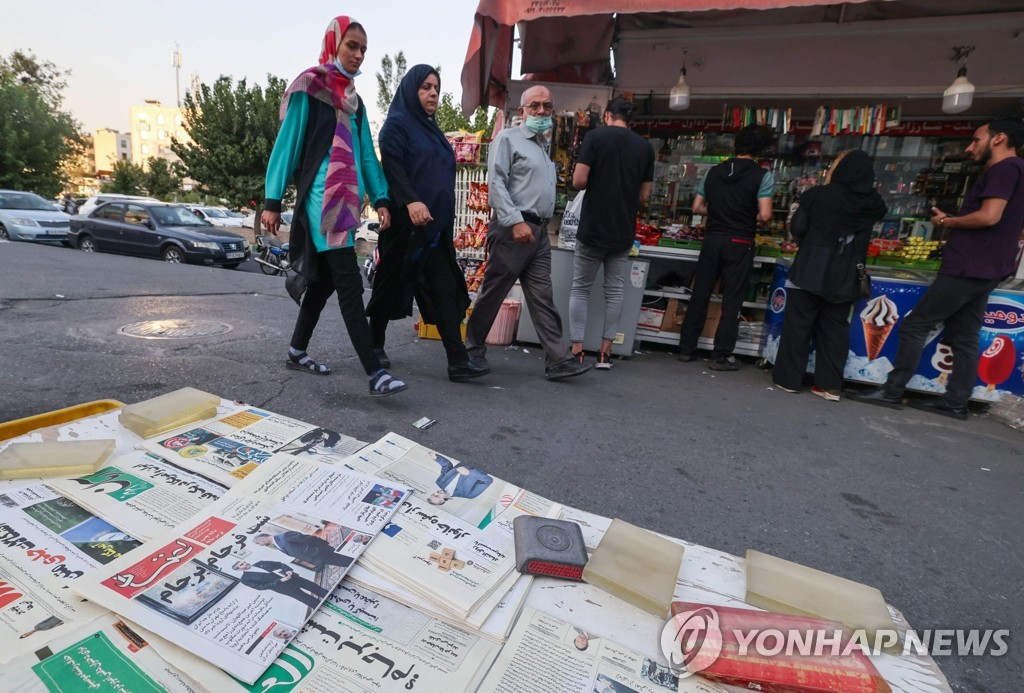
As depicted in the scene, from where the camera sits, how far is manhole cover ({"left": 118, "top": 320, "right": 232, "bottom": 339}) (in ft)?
12.7

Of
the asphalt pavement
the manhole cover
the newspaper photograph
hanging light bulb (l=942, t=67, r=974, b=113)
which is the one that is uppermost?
hanging light bulb (l=942, t=67, r=974, b=113)

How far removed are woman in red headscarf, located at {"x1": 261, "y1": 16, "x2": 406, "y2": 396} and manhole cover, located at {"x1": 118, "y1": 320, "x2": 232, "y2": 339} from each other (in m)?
1.73

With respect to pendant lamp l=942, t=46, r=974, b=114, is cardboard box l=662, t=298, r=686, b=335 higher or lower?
lower

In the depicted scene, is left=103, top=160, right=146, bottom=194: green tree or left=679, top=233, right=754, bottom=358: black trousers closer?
left=679, top=233, right=754, bottom=358: black trousers

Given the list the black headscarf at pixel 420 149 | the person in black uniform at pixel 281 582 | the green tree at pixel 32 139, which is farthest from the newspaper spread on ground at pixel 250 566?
the green tree at pixel 32 139

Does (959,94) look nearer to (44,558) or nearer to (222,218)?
(44,558)

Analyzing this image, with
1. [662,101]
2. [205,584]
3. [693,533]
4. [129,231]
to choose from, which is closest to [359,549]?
[205,584]

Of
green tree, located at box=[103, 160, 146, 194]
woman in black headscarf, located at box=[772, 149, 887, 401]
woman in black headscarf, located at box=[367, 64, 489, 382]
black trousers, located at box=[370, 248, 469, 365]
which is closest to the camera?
woman in black headscarf, located at box=[367, 64, 489, 382]

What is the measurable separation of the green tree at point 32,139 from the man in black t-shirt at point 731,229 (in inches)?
1166

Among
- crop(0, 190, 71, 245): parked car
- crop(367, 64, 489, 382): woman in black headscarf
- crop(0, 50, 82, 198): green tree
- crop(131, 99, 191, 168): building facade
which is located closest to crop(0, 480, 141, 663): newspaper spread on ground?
crop(367, 64, 489, 382): woman in black headscarf

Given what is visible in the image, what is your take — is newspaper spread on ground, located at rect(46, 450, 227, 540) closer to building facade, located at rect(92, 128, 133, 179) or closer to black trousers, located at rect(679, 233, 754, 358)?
black trousers, located at rect(679, 233, 754, 358)

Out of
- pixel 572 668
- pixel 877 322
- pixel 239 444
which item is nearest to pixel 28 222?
pixel 239 444

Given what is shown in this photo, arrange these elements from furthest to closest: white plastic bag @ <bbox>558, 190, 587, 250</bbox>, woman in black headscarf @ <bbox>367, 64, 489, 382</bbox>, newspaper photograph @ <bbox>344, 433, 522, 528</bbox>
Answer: white plastic bag @ <bbox>558, 190, 587, 250</bbox>
woman in black headscarf @ <bbox>367, 64, 489, 382</bbox>
newspaper photograph @ <bbox>344, 433, 522, 528</bbox>

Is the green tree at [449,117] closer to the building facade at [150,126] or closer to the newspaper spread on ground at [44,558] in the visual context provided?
the newspaper spread on ground at [44,558]
